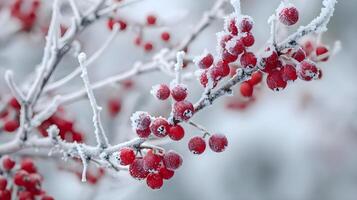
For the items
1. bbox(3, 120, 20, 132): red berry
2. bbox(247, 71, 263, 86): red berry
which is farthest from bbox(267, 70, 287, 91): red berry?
bbox(3, 120, 20, 132): red berry

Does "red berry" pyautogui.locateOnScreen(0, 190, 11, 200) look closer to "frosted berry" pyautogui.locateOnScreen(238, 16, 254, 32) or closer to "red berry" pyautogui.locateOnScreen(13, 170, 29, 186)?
"red berry" pyautogui.locateOnScreen(13, 170, 29, 186)

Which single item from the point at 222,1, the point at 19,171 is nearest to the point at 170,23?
the point at 222,1

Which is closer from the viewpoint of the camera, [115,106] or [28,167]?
[28,167]

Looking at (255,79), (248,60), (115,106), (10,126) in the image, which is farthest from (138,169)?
(115,106)

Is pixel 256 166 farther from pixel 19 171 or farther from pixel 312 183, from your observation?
pixel 19 171

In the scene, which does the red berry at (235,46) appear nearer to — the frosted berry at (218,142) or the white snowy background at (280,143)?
the frosted berry at (218,142)

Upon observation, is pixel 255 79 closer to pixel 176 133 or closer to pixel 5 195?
pixel 176 133
